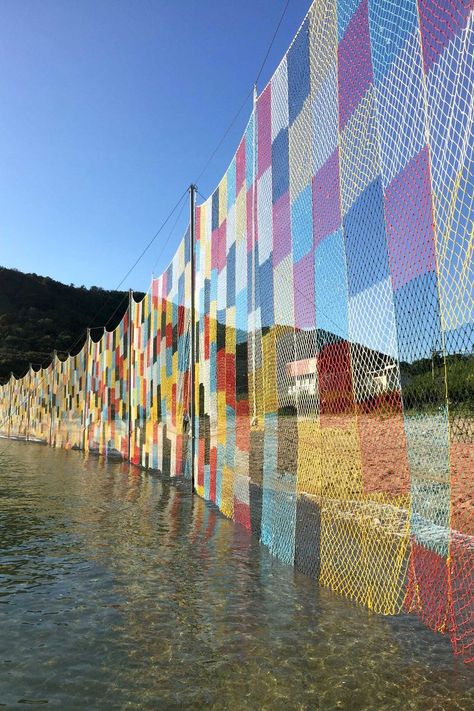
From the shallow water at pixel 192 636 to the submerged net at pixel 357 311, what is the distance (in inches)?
14.6

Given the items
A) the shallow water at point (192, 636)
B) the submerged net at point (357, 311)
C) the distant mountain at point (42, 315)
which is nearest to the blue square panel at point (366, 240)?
the submerged net at point (357, 311)

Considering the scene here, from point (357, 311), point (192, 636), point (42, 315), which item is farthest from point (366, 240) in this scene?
point (42, 315)

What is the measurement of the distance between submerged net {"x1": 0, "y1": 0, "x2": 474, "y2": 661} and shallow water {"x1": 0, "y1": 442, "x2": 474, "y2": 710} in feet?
1.22

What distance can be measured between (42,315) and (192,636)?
55487mm

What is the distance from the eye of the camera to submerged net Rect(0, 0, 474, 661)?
2.96 meters

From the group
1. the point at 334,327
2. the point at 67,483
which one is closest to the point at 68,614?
the point at 334,327

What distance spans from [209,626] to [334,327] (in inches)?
87.8

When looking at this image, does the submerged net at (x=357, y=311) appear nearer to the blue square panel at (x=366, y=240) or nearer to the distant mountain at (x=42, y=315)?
the blue square panel at (x=366, y=240)

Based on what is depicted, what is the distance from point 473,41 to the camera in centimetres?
260

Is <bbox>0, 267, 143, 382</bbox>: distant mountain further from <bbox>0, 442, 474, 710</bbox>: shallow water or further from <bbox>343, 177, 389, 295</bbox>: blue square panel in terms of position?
<bbox>343, 177, 389, 295</bbox>: blue square panel

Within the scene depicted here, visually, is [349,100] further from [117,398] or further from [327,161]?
[117,398]

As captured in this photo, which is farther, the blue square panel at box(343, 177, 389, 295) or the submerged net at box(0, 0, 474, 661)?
the blue square panel at box(343, 177, 389, 295)

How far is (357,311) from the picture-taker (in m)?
4.00

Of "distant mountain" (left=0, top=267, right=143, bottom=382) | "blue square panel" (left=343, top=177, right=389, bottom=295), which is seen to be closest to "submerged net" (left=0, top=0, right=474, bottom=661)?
"blue square panel" (left=343, top=177, right=389, bottom=295)
